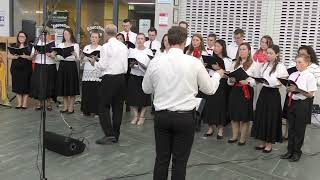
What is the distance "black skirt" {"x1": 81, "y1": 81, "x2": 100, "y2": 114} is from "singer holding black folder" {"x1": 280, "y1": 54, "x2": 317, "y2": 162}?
3.25 meters

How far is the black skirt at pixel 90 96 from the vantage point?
6875 mm

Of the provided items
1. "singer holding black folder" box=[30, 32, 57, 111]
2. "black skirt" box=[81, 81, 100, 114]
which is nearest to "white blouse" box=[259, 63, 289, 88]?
"black skirt" box=[81, 81, 100, 114]

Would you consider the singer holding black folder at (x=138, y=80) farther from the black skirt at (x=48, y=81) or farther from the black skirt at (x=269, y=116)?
the black skirt at (x=269, y=116)

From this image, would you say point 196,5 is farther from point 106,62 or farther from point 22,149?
point 22,149

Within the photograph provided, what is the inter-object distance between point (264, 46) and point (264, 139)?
5.46ft

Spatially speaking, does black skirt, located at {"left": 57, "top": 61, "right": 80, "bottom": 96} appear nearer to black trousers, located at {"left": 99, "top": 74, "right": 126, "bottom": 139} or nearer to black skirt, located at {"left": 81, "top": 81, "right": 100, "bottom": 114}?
black skirt, located at {"left": 81, "top": 81, "right": 100, "bottom": 114}

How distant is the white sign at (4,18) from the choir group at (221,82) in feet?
13.9

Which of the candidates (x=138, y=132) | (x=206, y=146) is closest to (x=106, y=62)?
(x=138, y=132)

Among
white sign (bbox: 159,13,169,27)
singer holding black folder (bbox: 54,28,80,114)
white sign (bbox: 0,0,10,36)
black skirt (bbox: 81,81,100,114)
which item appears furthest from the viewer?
white sign (bbox: 0,0,10,36)

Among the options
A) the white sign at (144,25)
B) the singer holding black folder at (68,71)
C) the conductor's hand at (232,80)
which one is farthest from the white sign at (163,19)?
the conductor's hand at (232,80)

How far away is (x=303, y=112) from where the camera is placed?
5.03 meters

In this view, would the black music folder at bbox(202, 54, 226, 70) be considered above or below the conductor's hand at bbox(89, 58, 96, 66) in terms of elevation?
above

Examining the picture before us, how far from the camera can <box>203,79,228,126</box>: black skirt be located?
6.03 metres

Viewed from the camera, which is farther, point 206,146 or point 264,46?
point 264,46
